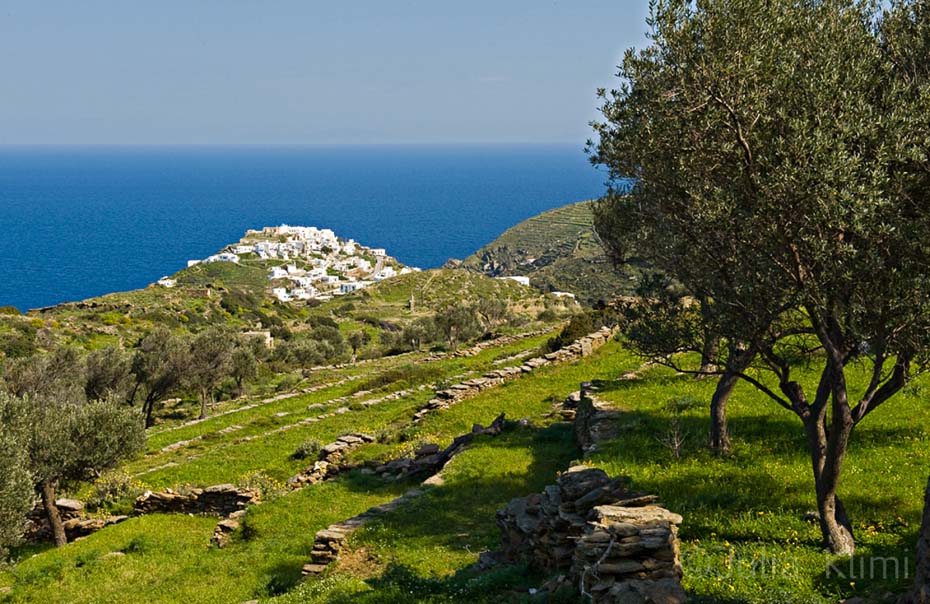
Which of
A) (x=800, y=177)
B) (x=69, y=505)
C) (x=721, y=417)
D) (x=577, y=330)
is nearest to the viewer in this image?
(x=800, y=177)

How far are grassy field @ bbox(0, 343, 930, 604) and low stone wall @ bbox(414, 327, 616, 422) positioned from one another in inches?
186

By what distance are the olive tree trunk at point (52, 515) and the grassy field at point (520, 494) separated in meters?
Answer: 1.44

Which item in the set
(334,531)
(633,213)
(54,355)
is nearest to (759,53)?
(633,213)

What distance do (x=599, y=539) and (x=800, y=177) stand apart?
733cm

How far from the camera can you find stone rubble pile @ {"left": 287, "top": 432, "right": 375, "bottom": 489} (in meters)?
28.0

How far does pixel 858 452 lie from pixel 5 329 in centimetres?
9743

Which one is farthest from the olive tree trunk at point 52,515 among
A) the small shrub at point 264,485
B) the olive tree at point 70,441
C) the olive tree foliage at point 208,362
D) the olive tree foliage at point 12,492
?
the olive tree foliage at point 208,362

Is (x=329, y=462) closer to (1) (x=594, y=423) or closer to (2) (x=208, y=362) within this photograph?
(1) (x=594, y=423)

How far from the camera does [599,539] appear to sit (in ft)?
40.3

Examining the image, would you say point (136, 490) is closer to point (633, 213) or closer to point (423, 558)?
point (423, 558)

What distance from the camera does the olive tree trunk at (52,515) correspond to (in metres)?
26.4

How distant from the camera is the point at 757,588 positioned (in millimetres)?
11383

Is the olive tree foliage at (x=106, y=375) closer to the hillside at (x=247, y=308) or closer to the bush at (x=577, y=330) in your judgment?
the hillside at (x=247, y=308)

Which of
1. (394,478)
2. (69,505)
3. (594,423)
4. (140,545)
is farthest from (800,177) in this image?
(69,505)
